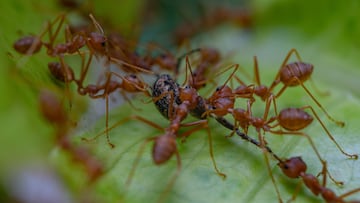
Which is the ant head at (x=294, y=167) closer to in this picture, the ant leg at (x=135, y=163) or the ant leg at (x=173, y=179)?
the ant leg at (x=173, y=179)

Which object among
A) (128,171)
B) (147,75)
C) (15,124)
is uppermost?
(147,75)

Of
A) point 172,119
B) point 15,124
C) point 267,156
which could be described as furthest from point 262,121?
point 15,124

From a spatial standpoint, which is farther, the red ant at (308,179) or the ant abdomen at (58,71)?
the ant abdomen at (58,71)

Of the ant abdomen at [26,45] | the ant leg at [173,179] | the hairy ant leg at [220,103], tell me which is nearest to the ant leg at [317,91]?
the hairy ant leg at [220,103]

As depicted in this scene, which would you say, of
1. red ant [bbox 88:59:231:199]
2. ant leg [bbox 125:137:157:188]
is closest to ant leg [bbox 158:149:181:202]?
red ant [bbox 88:59:231:199]

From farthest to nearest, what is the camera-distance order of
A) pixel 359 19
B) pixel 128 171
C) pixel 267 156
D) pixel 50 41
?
1. pixel 359 19
2. pixel 50 41
3. pixel 267 156
4. pixel 128 171

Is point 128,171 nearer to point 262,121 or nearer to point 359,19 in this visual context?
point 262,121

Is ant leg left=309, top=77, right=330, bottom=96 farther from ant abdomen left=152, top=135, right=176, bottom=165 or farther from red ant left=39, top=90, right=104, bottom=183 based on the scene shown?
red ant left=39, top=90, right=104, bottom=183

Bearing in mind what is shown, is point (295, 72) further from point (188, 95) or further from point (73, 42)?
point (73, 42)
